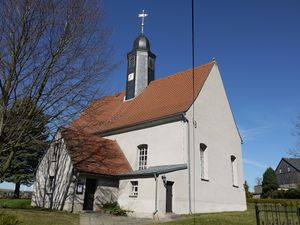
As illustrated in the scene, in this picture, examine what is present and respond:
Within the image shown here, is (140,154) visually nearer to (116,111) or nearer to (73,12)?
(116,111)

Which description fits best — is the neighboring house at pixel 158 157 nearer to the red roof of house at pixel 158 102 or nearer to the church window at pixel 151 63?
the red roof of house at pixel 158 102

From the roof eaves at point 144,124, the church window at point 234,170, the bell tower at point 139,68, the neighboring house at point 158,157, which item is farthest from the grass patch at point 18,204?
the church window at point 234,170

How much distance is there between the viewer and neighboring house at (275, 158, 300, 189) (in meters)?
61.5

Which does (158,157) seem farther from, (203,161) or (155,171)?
(203,161)

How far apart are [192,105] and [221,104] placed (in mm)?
4307

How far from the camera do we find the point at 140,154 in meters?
21.0

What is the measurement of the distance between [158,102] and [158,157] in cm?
439

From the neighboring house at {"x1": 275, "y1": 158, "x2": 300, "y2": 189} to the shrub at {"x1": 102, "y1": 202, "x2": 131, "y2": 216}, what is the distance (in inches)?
2017

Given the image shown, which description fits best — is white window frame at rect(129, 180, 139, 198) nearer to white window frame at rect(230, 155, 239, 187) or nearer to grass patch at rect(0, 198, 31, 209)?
grass patch at rect(0, 198, 31, 209)

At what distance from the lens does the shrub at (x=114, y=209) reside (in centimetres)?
1742

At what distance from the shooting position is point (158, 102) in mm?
21938

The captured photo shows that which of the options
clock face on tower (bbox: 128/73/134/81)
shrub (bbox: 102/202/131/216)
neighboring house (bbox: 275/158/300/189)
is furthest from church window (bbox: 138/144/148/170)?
neighboring house (bbox: 275/158/300/189)

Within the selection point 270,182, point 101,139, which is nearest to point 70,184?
point 101,139

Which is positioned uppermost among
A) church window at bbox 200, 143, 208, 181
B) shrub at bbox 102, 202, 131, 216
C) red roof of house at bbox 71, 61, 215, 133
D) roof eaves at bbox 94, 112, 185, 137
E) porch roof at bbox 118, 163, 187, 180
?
red roof of house at bbox 71, 61, 215, 133
